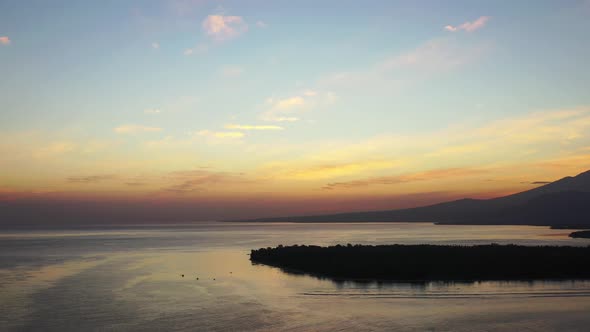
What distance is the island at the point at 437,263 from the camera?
136ft

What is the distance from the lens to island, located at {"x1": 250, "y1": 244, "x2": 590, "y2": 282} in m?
41.6

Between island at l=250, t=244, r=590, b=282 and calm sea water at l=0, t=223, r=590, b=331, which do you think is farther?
island at l=250, t=244, r=590, b=282

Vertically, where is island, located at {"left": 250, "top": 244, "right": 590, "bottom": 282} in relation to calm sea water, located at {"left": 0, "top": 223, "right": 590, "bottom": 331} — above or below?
above

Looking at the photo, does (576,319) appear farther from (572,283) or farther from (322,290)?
(322,290)

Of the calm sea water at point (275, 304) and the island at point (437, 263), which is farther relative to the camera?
the island at point (437, 263)

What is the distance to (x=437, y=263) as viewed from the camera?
152ft

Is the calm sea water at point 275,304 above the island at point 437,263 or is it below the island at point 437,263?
below

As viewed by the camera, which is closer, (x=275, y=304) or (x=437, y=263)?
(x=275, y=304)

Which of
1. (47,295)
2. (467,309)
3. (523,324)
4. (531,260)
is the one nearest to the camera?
(523,324)

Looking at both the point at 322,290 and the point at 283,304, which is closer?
the point at 283,304

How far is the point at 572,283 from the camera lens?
3759 cm

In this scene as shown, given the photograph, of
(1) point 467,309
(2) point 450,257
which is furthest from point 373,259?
(1) point 467,309

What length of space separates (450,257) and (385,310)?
25.0 metres

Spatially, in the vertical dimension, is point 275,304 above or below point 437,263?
below
